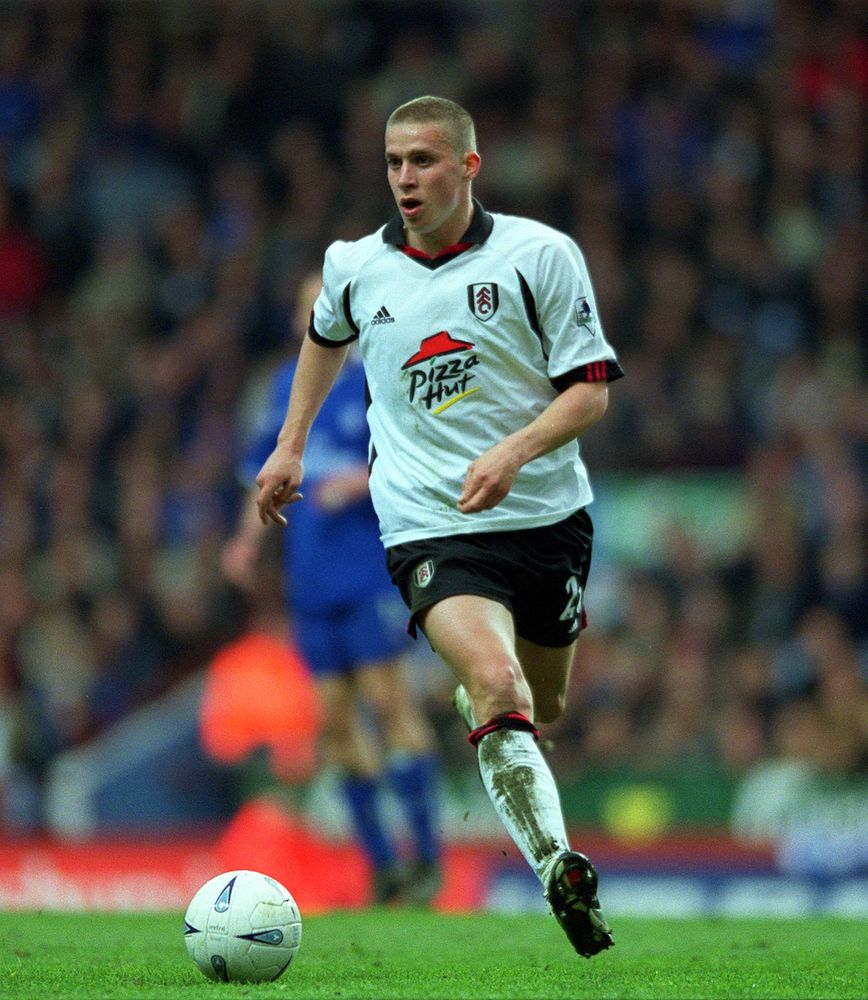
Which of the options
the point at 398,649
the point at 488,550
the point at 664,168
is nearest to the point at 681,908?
the point at 398,649

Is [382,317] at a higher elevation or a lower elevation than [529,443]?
higher

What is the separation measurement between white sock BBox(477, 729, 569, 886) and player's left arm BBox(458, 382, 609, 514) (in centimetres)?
61

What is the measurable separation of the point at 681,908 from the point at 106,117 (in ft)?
29.5

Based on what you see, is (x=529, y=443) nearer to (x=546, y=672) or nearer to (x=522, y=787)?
(x=522, y=787)

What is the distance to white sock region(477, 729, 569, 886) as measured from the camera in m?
4.53

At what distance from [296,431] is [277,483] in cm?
20

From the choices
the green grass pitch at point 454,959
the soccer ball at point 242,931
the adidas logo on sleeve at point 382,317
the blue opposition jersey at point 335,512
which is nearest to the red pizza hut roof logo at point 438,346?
the adidas logo on sleeve at point 382,317

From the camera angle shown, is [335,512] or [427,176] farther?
[335,512]

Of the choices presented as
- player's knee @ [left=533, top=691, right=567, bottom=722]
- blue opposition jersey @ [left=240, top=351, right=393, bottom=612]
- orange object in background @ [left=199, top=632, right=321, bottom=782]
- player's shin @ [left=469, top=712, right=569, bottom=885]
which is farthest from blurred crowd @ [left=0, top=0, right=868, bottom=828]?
player's shin @ [left=469, top=712, right=569, bottom=885]

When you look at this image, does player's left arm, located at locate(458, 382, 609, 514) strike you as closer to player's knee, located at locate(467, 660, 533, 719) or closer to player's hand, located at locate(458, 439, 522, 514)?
player's hand, located at locate(458, 439, 522, 514)

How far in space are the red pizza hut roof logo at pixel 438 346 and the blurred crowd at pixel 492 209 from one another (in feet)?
17.2

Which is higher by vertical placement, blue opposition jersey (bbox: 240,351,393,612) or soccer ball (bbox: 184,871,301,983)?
blue opposition jersey (bbox: 240,351,393,612)

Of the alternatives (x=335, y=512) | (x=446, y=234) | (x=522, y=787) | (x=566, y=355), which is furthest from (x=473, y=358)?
(x=335, y=512)

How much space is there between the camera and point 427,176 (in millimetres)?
5145
